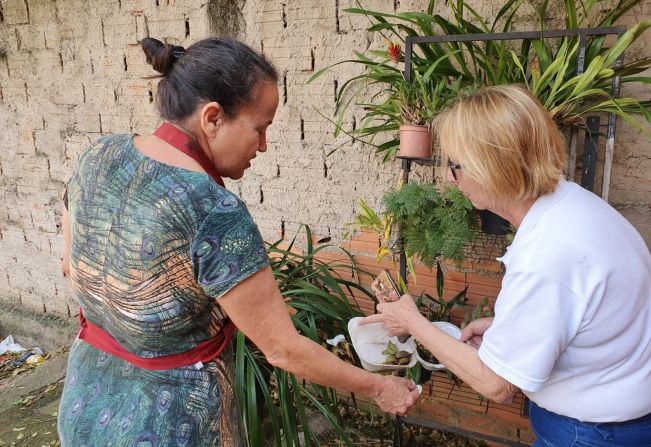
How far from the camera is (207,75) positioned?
108cm

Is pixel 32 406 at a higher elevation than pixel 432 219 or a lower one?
lower

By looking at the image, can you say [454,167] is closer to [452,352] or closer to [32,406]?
[452,352]

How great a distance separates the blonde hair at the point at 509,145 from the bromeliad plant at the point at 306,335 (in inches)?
52.4

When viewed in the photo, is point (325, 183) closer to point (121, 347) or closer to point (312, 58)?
point (312, 58)

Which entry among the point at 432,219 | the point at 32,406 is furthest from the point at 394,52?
the point at 32,406

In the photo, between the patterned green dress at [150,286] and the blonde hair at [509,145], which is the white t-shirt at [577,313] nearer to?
the blonde hair at [509,145]

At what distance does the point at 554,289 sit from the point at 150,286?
2.84 feet

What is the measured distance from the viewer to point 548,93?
72.3 inches

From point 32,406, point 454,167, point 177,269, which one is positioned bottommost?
point 32,406

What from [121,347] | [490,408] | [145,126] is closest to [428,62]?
[121,347]

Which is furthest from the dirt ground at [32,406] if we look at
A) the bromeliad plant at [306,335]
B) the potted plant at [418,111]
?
the potted plant at [418,111]

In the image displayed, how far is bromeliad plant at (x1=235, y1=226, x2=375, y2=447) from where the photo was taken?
2168mm

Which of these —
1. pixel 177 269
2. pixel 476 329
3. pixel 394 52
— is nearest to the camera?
pixel 177 269

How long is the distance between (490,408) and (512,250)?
5.63ft
